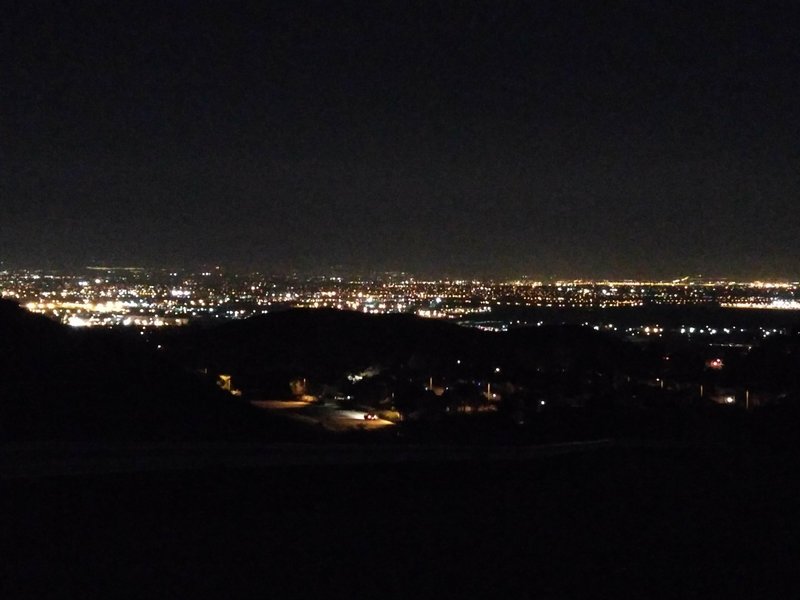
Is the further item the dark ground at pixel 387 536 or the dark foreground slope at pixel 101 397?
the dark foreground slope at pixel 101 397

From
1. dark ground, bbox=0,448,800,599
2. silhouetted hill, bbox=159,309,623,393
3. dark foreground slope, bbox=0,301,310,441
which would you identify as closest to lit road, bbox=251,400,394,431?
dark foreground slope, bbox=0,301,310,441

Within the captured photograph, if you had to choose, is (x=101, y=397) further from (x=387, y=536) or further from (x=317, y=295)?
(x=317, y=295)

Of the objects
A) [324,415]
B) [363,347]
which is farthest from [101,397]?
[363,347]

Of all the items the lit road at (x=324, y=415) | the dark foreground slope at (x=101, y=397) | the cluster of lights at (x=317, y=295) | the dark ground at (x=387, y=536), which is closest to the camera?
the dark ground at (x=387, y=536)

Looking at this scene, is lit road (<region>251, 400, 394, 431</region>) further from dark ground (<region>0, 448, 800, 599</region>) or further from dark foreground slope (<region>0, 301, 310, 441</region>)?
dark ground (<region>0, 448, 800, 599</region>)

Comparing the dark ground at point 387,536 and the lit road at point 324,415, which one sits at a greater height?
the dark ground at point 387,536

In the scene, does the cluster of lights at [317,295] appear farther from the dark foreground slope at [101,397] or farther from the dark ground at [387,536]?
the dark ground at [387,536]

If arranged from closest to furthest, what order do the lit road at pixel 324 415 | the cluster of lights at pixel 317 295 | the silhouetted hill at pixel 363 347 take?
the lit road at pixel 324 415
the silhouetted hill at pixel 363 347
the cluster of lights at pixel 317 295

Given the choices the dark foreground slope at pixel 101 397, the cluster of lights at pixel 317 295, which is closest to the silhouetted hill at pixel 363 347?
the cluster of lights at pixel 317 295
